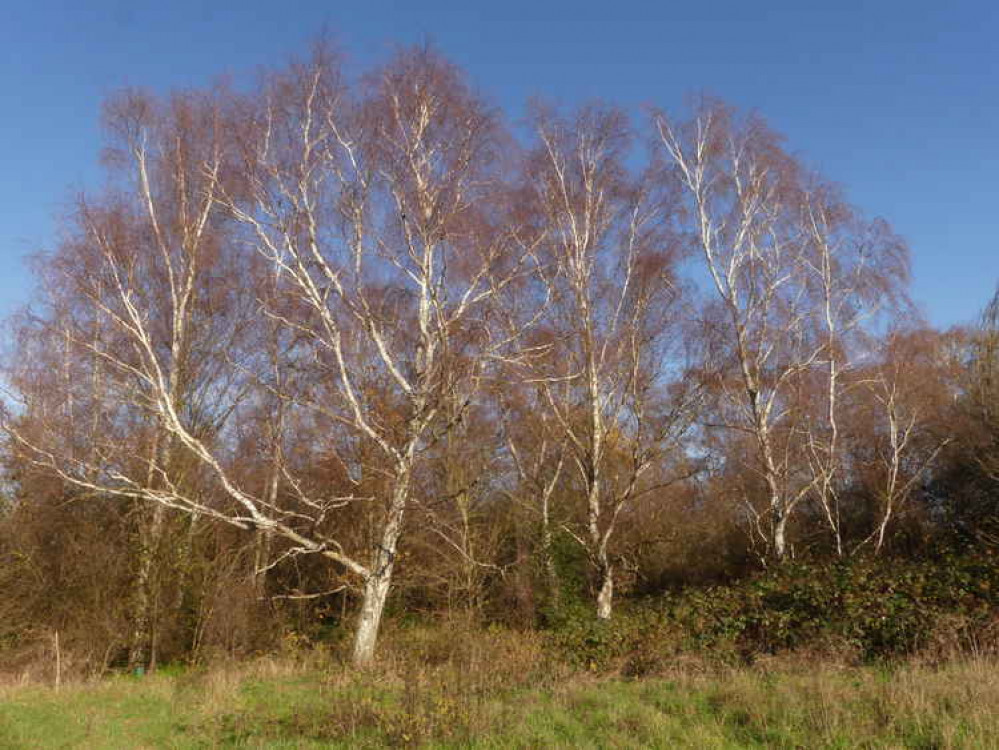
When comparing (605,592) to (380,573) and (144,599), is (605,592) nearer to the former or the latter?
(380,573)

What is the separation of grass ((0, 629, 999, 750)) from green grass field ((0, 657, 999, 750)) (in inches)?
0.8

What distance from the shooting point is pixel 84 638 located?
502 inches

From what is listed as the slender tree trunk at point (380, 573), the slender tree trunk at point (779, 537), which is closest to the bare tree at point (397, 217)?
the slender tree trunk at point (380, 573)

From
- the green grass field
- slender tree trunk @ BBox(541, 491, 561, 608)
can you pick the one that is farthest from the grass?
slender tree trunk @ BBox(541, 491, 561, 608)

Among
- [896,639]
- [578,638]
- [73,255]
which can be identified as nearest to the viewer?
[896,639]

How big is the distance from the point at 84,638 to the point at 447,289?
32.3 ft

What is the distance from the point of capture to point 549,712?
6.60 metres

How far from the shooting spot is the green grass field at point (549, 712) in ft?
17.8

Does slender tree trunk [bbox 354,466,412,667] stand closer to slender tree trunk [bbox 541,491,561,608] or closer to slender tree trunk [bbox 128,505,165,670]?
slender tree trunk [bbox 128,505,165,670]

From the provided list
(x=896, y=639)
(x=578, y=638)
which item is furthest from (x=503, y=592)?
(x=896, y=639)

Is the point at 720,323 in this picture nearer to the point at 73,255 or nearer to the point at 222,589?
the point at 222,589

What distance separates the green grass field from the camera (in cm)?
542

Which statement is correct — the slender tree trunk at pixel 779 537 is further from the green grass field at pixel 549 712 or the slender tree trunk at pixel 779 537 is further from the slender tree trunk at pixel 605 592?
the green grass field at pixel 549 712

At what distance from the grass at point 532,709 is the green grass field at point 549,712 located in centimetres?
2
